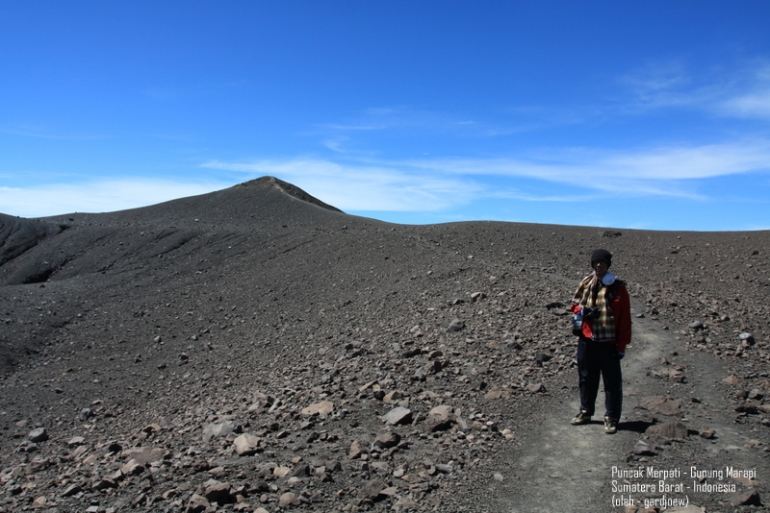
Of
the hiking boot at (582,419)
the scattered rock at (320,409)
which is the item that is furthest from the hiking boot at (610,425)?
the scattered rock at (320,409)

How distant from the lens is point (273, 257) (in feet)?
64.0

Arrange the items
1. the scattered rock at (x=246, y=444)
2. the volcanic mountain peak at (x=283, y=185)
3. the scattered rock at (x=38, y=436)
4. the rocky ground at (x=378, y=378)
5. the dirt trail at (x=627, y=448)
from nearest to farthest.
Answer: the dirt trail at (x=627, y=448) < the rocky ground at (x=378, y=378) < the scattered rock at (x=246, y=444) < the scattered rock at (x=38, y=436) < the volcanic mountain peak at (x=283, y=185)

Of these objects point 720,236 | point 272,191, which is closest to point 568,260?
point 720,236

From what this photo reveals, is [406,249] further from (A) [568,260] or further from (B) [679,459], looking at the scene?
(B) [679,459]

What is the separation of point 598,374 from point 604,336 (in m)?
0.43

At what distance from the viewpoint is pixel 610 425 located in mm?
5785

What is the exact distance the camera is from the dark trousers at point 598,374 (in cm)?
580

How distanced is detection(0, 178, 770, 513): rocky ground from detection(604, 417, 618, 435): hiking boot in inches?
3.7

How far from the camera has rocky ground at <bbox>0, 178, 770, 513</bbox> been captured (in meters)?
5.16

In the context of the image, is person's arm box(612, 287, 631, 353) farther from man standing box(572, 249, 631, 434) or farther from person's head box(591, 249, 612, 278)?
person's head box(591, 249, 612, 278)

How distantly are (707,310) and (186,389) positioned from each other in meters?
9.24

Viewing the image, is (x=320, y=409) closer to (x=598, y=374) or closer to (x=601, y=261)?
(x=598, y=374)

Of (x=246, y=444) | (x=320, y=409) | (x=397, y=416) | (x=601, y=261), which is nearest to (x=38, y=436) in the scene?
(x=246, y=444)

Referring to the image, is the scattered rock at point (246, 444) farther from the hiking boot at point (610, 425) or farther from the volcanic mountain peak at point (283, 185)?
the volcanic mountain peak at point (283, 185)
